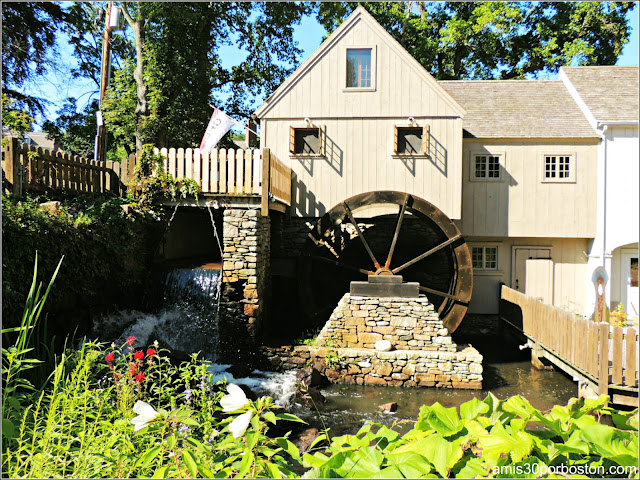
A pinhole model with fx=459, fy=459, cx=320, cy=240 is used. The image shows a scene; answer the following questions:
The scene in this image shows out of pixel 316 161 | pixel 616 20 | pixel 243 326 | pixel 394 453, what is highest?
pixel 616 20

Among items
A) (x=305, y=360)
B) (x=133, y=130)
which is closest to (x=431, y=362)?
(x=305, y=360)

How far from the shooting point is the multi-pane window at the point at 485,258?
444 inches

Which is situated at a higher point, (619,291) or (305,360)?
(619,291)

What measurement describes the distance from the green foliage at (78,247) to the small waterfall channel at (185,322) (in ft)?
1.82

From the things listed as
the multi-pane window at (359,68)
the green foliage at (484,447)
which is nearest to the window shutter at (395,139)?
the multi-pane window at (359,68)

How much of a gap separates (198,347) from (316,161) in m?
4.81

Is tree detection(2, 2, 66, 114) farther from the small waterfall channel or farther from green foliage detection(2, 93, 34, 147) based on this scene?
the small waterfall channel

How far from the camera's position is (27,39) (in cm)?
1134

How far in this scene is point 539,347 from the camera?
877cm

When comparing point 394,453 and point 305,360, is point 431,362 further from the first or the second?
point 394,453

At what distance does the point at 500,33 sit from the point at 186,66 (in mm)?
10595

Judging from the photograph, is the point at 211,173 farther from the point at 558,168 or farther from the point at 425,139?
the point at 558,168

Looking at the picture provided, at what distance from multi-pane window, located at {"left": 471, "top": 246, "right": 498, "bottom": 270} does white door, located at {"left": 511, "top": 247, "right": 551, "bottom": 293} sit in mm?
412

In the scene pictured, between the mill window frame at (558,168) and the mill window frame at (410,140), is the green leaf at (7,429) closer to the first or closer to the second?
the mill window frame at (410,140)
